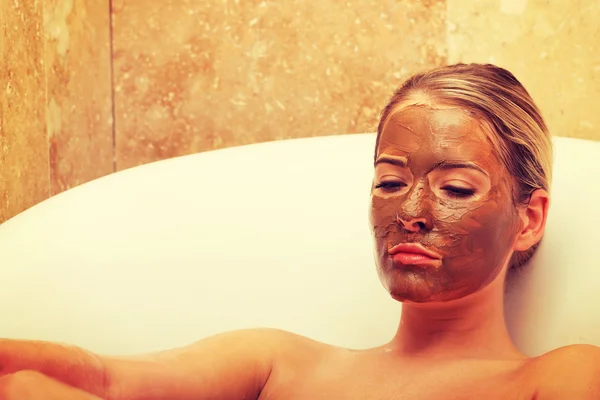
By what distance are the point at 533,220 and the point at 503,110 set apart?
4.8 inches

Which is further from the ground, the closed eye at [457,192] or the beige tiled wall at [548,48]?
the beige tiled wall at [548,48]

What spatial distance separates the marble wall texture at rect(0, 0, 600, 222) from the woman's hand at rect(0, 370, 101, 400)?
791 mm

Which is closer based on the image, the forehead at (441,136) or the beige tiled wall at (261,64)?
the forehead at (441,136)

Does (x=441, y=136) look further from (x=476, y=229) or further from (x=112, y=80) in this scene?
(x=112, y=80)

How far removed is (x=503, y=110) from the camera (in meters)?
0.88

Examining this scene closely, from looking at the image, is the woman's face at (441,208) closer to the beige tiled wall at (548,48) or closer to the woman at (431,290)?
the woman at (431,290)

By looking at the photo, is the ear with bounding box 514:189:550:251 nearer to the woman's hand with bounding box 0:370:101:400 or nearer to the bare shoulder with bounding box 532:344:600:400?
the bare shoulder with bounding box 532:344:600:400

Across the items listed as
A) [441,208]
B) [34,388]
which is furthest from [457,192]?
[34,388]

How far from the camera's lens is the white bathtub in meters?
0.98

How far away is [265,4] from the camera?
1.67 meters

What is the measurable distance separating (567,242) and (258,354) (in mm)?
378

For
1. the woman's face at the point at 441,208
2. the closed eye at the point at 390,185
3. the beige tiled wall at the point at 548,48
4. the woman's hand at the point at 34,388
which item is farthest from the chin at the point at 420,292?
the beige tiled wall at the point at 548,48

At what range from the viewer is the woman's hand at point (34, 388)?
698mm

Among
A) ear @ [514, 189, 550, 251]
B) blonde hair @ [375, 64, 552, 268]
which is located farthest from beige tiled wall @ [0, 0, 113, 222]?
ear @ [514, 189, 550, 251]
